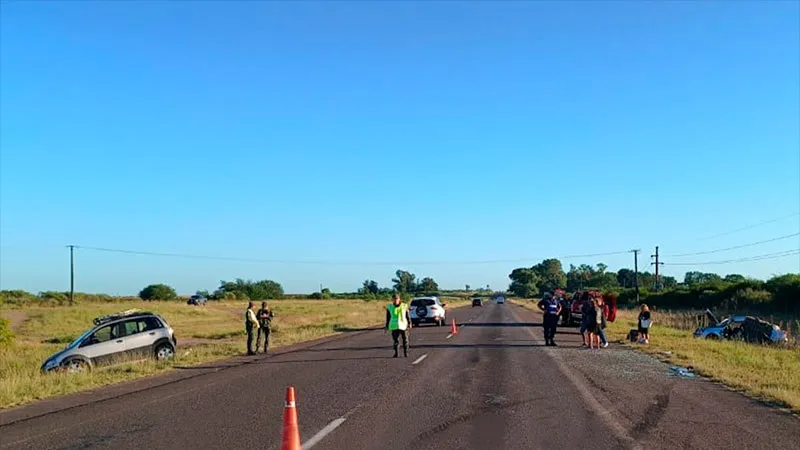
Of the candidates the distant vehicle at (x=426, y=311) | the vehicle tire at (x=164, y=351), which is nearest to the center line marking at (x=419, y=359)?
the vehicle tire at (x=164, y=351)

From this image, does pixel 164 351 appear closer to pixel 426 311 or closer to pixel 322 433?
pixel 322 433

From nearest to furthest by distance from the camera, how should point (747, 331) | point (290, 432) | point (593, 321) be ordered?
point (290, 432), point (593, 321), point (747, 331)

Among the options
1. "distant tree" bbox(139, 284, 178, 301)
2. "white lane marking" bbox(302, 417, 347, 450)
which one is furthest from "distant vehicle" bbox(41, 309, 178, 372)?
"distant tree" bbox(139, 284, 178, 301)

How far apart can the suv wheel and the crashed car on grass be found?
72.1ft

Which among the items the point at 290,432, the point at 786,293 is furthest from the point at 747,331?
the point at 786,293

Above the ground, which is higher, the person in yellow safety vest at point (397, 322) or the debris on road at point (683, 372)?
the person in yellow safety vest at point (397, 322)

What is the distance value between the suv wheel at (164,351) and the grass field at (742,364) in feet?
50.0

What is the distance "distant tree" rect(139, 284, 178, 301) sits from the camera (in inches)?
5231

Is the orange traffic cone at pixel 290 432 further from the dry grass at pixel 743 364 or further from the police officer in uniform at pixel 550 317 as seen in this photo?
the police officer in uniform at pixel 550 317

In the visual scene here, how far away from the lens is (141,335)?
2264 cm

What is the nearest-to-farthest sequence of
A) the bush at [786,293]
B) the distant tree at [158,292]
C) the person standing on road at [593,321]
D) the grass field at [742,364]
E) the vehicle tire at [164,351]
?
the grass field at [742,364]
the vehicle tire at [164,351]
the person standing on road at [593,321]
the bush at [786,293]
the distant tree at [158,292]

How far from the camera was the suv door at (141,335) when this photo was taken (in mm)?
22172

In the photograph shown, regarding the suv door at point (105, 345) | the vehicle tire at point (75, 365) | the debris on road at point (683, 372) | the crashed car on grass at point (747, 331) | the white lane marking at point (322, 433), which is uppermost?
the suv door at point (105, 345)

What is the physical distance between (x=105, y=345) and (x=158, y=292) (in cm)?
11880
